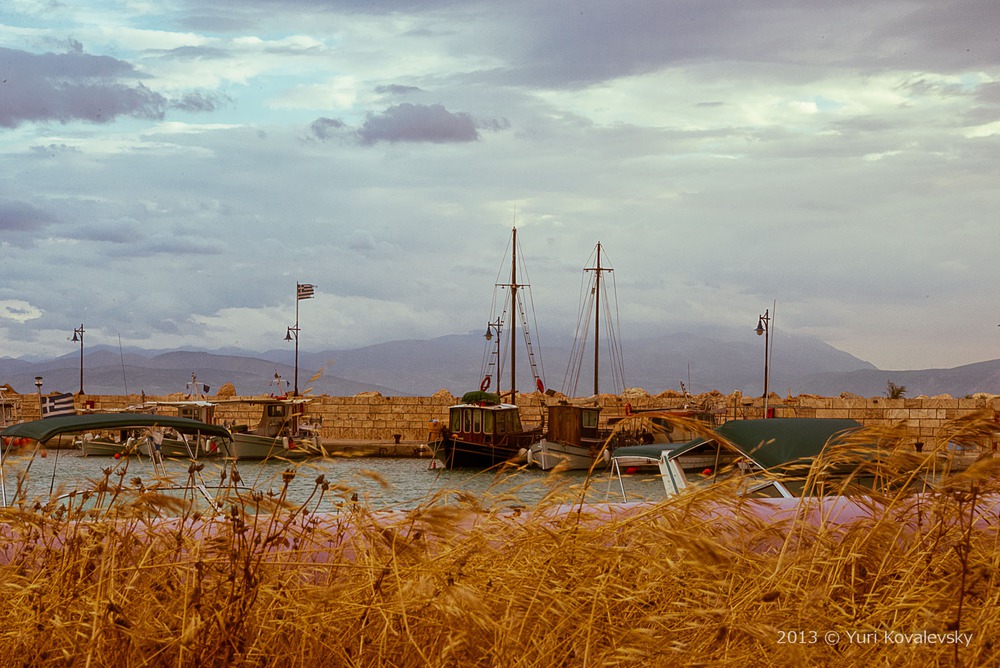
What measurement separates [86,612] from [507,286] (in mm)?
52713

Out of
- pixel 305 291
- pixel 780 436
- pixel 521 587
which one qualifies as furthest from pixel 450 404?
pixel 521 587

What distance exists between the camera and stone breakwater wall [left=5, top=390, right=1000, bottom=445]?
142ft

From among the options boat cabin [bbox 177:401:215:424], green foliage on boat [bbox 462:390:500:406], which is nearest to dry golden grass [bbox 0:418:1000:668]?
green foliage on boat [bbox 462:390:500:406]

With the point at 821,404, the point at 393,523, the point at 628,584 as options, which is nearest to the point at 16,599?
the point at 393,523

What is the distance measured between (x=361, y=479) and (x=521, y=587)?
2.40 ft

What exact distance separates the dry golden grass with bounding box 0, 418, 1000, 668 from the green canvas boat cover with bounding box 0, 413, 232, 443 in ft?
19.9

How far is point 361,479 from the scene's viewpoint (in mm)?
3482

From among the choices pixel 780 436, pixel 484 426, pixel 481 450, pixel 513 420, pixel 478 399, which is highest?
pixel 780 436

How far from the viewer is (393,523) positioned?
11.9ft

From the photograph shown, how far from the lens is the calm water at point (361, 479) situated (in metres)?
3.47

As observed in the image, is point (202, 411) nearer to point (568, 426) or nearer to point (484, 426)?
point (484, 426)

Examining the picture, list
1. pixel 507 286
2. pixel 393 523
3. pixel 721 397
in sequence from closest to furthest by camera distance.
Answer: pixel 393 523 < pixel 721 397 < pixel 507 286

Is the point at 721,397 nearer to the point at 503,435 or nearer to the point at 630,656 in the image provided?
the point at 503,435

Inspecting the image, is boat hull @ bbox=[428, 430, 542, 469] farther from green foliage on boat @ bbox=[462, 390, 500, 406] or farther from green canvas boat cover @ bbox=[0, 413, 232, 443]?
green canvas boat cover @ bbox=[0, 413, 232, 443]
